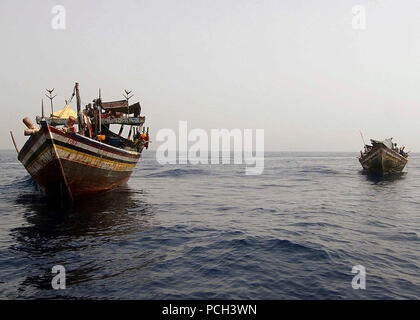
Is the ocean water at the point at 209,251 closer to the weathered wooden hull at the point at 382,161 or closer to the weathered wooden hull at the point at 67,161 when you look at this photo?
the weathered wooden hull at the point at 67,161

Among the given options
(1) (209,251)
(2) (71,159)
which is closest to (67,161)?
(2) (71,159)

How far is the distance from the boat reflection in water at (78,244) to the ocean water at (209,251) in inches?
1.1

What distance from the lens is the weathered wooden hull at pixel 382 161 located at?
29688 mm

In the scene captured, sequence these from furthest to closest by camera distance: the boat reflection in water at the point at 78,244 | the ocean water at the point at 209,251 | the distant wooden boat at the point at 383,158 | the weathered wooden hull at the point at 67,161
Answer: the distant wooden boat at the point at 383,158 < the weathered wooden hull at the point at 67,161 < the boat reflection in water at the point at 78,244 < the ocean water at the point at 209,251

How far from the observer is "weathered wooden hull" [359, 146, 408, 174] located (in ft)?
97.4

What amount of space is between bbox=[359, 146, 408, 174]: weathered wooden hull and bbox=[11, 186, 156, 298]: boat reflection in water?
1072 inches

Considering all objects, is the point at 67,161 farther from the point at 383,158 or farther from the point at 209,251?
the point at 383,158

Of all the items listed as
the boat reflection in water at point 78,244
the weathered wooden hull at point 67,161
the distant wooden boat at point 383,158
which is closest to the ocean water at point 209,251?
the boat reflection in water at point 78,244

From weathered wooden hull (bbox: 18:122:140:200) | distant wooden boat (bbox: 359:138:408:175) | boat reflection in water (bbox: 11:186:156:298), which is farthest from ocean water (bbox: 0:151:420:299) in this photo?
distant wooden boat (bbox: 359:138:408:175)

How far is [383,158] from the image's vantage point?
29719mm

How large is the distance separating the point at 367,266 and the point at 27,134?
46.2 feet

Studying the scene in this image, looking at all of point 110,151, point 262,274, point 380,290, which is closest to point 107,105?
point 110,151

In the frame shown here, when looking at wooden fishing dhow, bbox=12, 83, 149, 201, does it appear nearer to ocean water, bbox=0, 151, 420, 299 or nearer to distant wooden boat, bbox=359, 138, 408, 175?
ocean water, bbox=0, 151, 420, 299

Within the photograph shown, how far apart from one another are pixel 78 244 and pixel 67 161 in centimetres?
581
